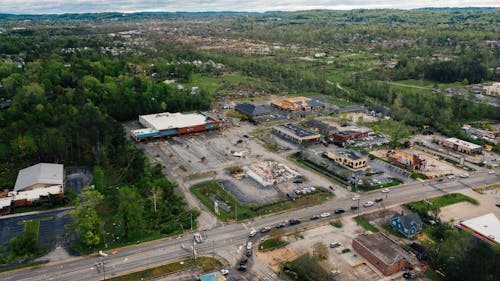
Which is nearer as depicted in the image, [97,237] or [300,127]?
[97,237]

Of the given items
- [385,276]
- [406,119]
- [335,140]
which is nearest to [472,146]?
[406,119]

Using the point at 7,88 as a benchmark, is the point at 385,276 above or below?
below

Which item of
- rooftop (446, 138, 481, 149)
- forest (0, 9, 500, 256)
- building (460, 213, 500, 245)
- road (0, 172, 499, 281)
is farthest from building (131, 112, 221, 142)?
building (460, 213, 500, 245)

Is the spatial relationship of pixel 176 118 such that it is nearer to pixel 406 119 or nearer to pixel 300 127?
pixel 300 127

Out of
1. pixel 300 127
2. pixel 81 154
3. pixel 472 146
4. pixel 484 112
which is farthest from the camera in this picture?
pixel 484 112

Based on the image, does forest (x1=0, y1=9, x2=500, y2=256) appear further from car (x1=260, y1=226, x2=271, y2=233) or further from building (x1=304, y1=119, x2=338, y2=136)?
building (x1=304, y1=119, x2=338, y2=136)

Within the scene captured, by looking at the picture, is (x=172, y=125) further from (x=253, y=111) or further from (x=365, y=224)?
(x=365, y=224)

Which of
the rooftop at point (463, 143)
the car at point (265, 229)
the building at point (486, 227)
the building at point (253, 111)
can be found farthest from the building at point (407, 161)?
the building at point (253, 111)

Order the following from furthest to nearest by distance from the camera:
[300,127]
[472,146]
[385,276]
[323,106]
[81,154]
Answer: [323,106]
[300,127]
[472,146]
[81,154]
[385,276]
